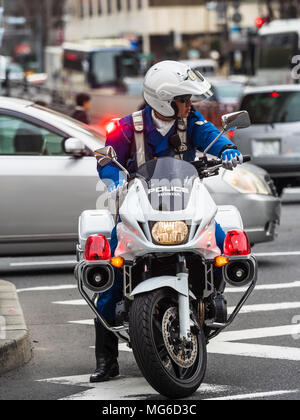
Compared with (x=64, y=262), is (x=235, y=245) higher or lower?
higher

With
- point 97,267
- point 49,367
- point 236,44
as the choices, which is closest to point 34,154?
point 49,367

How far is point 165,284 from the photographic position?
6352 mm

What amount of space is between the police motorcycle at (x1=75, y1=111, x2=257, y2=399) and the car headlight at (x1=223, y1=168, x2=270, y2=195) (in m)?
5.50

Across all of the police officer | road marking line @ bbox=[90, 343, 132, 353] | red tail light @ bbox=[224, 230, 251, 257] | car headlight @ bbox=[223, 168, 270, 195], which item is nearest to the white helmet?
the police officer

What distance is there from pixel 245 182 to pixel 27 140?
2.19 meters

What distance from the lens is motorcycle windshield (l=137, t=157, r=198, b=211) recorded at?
253 inches

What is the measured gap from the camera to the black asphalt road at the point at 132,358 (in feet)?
22.0

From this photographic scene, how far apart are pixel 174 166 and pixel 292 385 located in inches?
52.2

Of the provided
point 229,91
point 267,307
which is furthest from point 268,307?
point 229,91

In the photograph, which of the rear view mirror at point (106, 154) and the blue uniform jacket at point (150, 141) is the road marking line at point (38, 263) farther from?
the rear view mirror at point (106, 154)

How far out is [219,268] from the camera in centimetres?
686

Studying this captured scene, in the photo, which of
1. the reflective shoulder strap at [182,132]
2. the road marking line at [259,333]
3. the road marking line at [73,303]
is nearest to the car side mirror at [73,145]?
the road marking line at [73,303]

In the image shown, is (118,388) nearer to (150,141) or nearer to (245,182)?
(150,141)

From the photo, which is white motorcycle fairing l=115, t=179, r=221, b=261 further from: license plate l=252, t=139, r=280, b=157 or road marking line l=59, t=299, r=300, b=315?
license plate l=252, t=139, r=280, b=157
